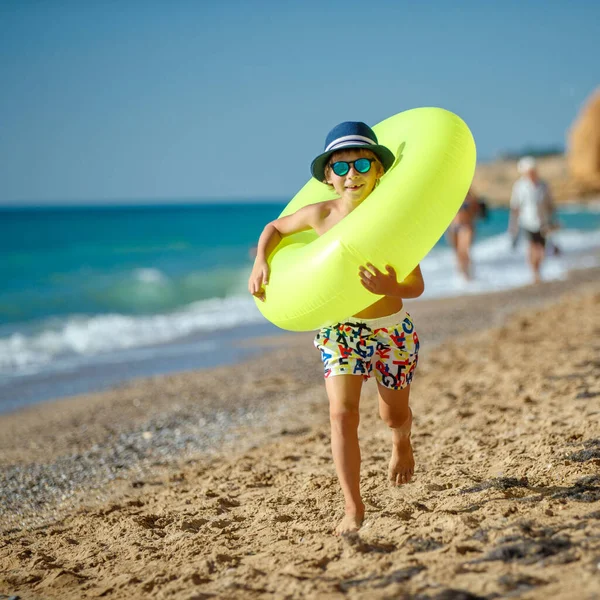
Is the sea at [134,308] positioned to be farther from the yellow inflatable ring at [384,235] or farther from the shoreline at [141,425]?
the yellow inflatable ring at [384,235]

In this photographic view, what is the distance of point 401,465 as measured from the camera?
343cm

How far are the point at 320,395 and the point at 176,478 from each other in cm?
197

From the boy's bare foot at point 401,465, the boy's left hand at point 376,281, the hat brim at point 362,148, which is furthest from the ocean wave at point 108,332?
the boy's left hand at point 376,281

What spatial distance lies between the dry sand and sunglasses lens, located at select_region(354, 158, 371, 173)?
4.68 feet

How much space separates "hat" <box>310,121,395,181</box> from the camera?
302cm

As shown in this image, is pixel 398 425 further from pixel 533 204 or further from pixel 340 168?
pixel 533 204

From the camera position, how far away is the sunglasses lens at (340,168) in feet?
10.1

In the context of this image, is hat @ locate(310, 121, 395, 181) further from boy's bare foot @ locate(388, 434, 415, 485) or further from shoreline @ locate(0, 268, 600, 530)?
shoreline @ locate(0, 268, 600, 530)

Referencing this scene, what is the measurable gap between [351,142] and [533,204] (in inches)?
323

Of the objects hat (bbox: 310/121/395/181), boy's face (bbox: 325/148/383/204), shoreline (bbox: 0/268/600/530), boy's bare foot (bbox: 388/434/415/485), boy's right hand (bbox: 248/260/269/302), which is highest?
hat (bbox: 310/121/395/181)

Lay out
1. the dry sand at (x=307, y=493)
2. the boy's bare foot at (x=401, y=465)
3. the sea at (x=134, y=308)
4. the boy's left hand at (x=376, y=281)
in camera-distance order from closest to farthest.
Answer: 1. the dry sand at (x=307, y=493)
2. the boy's left hand at (x=376, y=281)
3. the boy's bare foot at (x=401, y=465)
4. the sea at (x=134, y=308)

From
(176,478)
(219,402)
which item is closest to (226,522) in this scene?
(176,478)

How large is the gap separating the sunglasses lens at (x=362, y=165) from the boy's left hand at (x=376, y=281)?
1.49ft

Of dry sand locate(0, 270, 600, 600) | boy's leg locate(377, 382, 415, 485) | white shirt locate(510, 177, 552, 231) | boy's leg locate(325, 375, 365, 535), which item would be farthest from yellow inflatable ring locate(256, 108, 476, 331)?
white shirt locate(510, 177, 552, 231)
